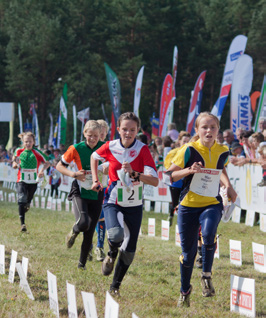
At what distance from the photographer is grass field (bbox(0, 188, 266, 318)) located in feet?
17.0

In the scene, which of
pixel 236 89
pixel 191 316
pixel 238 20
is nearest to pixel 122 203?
pixel 191 316

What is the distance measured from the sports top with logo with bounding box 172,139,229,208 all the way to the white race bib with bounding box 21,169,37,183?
19.9 feet

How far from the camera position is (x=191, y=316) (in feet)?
16.4

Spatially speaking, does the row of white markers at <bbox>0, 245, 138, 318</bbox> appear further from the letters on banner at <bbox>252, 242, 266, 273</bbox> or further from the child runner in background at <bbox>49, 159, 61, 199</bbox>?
the child runner in background at <bbox>49, 159, 61, 199</bbox>

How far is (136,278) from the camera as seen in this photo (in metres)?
6.79

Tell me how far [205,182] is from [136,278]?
189 cm

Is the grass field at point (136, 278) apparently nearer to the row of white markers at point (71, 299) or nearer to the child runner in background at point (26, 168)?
the row of white markers at point (71, 299)

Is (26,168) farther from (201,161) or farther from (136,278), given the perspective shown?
(201,161)

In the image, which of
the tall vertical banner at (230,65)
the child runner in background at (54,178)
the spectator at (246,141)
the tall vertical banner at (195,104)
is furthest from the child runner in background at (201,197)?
the child runner in background at (54,178)

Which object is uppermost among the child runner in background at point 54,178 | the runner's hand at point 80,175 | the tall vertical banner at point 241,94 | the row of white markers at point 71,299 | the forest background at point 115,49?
the forest background at point 115,49

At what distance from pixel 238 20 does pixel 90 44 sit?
600 inches

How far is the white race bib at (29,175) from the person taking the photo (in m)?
11.1

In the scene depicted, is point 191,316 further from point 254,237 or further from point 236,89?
point 236,89

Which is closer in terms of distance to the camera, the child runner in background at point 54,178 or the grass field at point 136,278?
Result: the grass field at point 136,278
